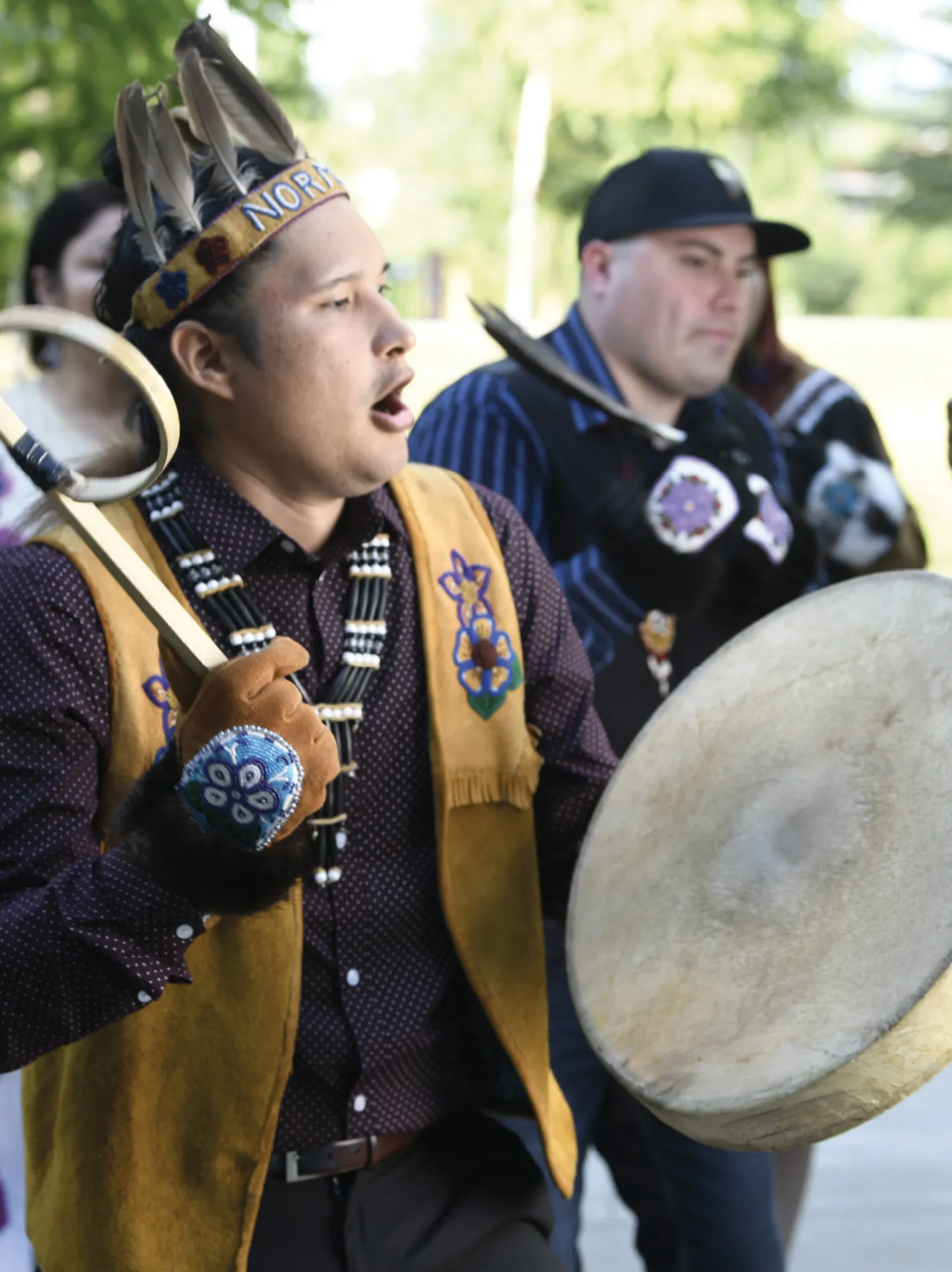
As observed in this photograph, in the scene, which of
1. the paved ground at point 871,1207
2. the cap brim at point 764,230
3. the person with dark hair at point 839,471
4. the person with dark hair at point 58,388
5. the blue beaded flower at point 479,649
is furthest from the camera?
the paved ground at point 871,1207

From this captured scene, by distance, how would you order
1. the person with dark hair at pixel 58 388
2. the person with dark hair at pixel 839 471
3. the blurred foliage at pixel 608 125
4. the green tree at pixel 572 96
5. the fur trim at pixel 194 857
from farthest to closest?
1. the green tree at pixel 572 96
2. the blurred foliage at pixel 608 125
3. the person with dark hair at pixel 839 471
4. the person with dark hair at pixel 58 388
5. the fur trim at pixel 194 857

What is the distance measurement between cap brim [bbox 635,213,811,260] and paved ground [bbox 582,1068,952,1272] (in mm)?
2256

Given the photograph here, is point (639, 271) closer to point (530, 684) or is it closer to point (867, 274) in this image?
point (530, 684)

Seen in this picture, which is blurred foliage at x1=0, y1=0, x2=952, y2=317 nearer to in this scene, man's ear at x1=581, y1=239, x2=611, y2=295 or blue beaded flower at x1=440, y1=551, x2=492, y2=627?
man's ear at x1=581, y1=239, x2=611, y2=295

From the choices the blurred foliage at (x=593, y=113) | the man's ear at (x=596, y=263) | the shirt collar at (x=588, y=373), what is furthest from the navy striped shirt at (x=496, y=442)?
the blurred foliage at (x=593, y=113)

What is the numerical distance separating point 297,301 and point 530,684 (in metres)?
0.56

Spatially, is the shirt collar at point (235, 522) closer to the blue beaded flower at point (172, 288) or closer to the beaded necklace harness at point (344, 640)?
the beaded necklace harness at point (344, 640)

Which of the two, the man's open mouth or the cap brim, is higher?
the cap brim

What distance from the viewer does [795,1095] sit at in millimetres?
1556

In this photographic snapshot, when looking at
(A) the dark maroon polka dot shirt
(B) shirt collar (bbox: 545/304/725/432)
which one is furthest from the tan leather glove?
(B) shirt collar (bbox: 545/304/725/432)

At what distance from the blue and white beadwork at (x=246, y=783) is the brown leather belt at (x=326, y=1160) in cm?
55

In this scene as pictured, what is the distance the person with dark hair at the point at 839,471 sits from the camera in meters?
3.38

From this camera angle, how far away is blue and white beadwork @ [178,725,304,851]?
1480 millimetres

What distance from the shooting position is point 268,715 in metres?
1.51
